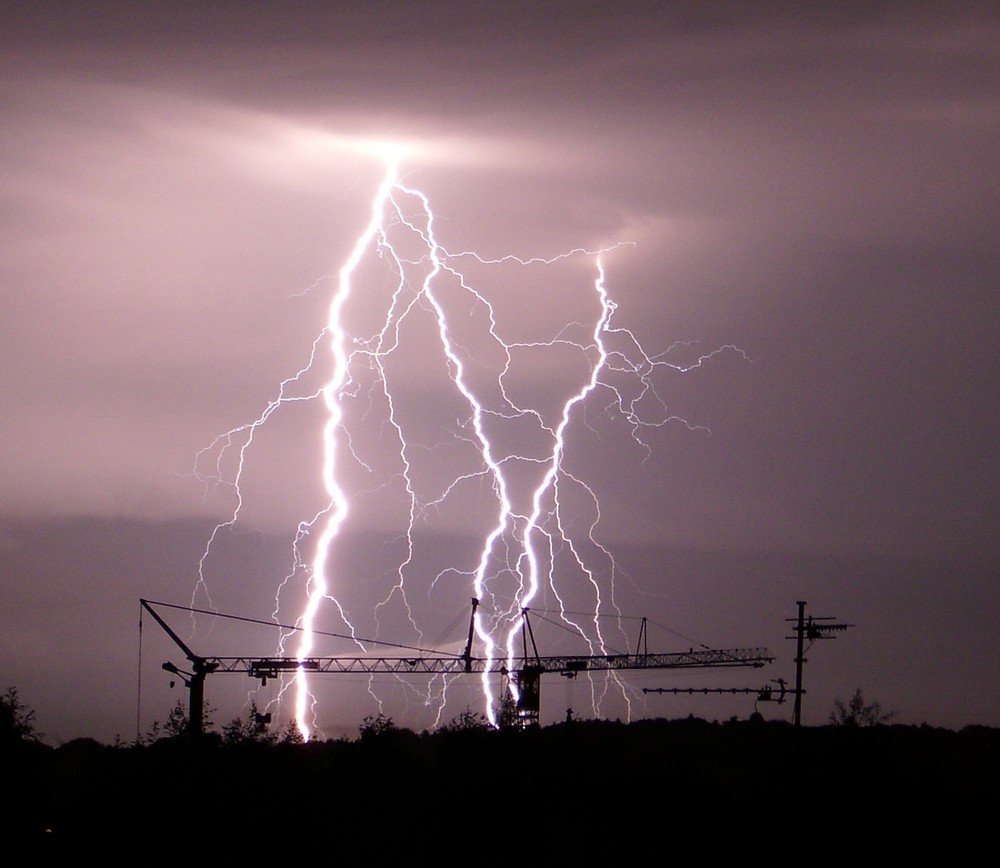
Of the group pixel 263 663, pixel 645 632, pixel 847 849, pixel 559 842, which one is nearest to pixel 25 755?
pixel 559 842

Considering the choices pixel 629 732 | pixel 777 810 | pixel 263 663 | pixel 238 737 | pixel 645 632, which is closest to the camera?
pixel 777 810

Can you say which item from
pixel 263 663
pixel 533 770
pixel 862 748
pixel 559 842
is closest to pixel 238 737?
pixel 533 770

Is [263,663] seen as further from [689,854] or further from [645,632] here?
[689,854]

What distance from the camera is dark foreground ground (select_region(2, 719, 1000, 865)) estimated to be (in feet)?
122

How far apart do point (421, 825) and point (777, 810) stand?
28.5 ft

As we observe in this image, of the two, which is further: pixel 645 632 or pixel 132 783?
pixel 645 632

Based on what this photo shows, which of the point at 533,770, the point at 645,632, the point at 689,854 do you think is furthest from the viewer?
the point at 645,632

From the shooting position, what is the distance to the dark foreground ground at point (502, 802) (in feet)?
122

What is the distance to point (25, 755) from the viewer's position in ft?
140

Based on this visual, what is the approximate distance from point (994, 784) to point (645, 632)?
55.1 metres

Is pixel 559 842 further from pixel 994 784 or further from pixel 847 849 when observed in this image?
pixel 994 784

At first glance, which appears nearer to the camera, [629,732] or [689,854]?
[689,854]

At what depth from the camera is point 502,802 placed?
4009 centimetres

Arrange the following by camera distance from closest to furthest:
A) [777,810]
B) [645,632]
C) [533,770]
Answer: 1. [777,810]
2. [533,770]
3. [645,632]
